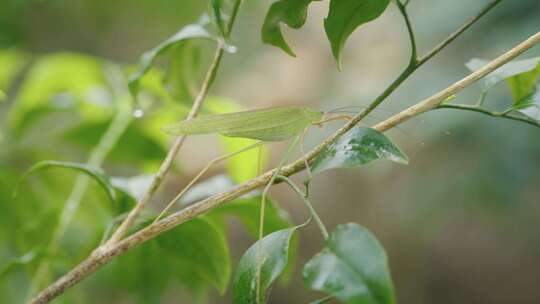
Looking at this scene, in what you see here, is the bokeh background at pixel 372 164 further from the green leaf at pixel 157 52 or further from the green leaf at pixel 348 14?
the green leaf at pixel 348 14

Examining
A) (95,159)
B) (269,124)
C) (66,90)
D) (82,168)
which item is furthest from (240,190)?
(66,90)

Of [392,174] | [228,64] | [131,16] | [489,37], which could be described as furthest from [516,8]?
[131,16]

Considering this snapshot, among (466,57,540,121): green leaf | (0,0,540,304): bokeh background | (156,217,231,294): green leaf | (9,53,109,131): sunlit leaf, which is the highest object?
(466,57,540,121): green leaf

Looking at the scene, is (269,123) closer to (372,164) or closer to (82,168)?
(82,168)

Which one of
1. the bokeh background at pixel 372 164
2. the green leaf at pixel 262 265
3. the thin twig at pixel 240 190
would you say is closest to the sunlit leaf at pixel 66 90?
the bokeh background at pixel 372 164

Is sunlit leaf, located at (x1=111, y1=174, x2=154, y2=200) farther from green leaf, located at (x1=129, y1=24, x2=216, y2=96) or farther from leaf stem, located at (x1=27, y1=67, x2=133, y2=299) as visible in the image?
green leaf, located at (x1=129, y1=24, x2=216, y2=96)

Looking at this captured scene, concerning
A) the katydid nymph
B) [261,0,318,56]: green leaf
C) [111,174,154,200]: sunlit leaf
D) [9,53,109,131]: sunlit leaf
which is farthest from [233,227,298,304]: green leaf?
[9,53,109,131]: sunlit leaf
